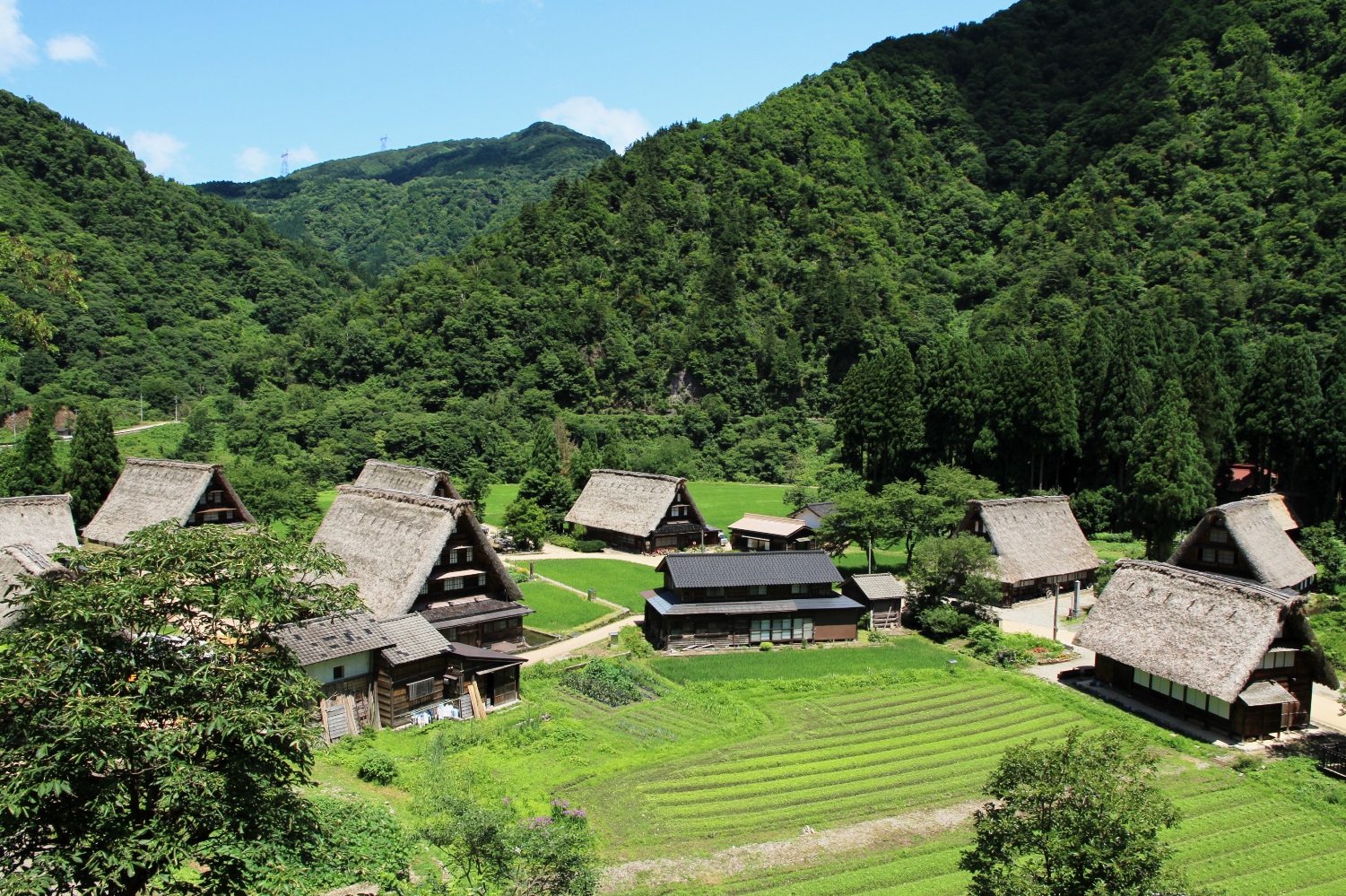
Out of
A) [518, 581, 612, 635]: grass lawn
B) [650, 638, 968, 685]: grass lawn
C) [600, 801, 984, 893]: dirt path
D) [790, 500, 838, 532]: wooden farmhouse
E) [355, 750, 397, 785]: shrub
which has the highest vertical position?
[790, 500, 838, 532]: wooden farmhouse

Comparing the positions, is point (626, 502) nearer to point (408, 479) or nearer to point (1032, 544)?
point (408, 479)

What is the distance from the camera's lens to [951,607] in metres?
40.3

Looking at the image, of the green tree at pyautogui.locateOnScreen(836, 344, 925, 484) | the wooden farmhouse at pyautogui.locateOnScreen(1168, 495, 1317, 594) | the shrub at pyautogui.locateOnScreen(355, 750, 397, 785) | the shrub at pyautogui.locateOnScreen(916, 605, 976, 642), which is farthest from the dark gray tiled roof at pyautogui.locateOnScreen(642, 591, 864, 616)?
the green tree at pyautogui.locateOnScreen(836, 344, 925, 484)

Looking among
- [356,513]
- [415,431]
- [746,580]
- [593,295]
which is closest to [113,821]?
[356,513]

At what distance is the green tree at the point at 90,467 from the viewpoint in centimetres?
5206

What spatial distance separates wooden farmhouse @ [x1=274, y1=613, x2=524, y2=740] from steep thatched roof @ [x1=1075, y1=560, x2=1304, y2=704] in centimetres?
2154

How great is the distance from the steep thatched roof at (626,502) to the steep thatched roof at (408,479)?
12880 millimetres

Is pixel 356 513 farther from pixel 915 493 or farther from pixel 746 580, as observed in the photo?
pixel 915 493

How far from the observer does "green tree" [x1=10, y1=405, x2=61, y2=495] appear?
51.6 meters

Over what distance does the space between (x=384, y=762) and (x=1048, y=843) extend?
16876 mm

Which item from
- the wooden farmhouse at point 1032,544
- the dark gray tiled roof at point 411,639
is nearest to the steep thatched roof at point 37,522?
the dark gray tiled roof at point 411,639

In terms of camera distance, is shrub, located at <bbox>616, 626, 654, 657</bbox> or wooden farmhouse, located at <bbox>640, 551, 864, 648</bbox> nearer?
shrub, located at <bbox>616, 626, 654, 657</bbox>

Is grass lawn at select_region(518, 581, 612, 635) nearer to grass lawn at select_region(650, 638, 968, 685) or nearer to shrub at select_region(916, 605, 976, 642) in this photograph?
grass lawn at select_region(650, 638, 968, 685)

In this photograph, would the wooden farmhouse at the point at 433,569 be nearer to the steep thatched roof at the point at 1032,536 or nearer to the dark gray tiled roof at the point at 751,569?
the dark gray tiled roof at the point at 751,569
